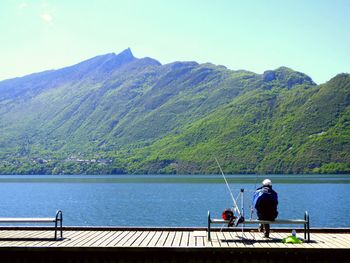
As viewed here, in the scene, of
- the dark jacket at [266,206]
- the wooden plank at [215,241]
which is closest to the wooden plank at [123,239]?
the wooden plank at [215,241]

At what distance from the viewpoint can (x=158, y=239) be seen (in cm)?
1412

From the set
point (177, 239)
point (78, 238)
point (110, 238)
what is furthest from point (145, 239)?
point (78, 238)

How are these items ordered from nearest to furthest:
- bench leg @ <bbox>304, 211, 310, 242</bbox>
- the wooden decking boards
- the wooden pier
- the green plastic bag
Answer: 1. the wooden pier
2. the wooden decking boards
3. the green plastic bag
4. bench leg @ <bbox>304, 211, 310, 242</bbox>

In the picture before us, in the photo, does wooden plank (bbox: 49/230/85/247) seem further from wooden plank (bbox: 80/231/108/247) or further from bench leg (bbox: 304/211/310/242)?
bench leg (bbox: 304/211/310/242)

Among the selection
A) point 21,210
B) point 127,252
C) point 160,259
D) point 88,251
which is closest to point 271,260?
point 160,259

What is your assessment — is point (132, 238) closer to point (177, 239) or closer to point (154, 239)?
point (154, 239)

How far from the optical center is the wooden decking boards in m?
13.0

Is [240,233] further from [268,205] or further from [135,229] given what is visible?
[135,229]

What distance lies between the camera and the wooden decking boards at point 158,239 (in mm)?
13047

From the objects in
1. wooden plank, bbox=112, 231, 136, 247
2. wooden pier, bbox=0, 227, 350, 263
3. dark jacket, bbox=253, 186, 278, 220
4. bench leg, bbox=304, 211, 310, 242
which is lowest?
wooden pier, bbox=0, 227, 350, 263

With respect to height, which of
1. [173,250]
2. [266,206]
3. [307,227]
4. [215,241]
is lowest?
[173,250]

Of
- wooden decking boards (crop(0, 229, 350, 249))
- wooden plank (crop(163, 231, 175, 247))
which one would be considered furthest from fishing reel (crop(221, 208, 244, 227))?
wooden plank (crop(163, 231, 175, 247))

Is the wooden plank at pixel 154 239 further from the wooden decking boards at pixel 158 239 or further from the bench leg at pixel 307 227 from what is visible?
the bench leg at pixel 307 227

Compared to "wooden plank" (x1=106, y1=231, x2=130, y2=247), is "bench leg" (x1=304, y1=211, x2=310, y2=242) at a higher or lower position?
higher
